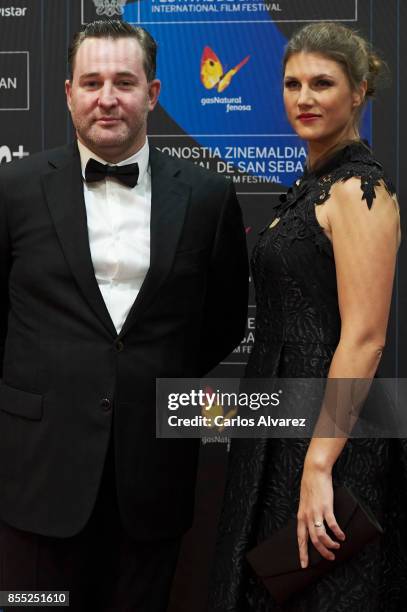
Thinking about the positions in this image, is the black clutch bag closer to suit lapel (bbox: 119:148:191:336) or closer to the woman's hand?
the woman's hand

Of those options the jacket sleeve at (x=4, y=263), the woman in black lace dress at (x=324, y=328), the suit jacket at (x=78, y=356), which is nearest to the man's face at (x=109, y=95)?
the suit jacket at (x=78, y=356)

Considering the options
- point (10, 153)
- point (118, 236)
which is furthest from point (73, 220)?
point (10, 153)

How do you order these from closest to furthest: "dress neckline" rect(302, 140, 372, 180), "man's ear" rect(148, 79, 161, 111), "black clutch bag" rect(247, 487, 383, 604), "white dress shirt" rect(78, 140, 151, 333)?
"black clutch bag" rect(247, 487, 383, 604) → "dress neckline" rect(302, 140, 372, 180) → "white dress shirt" rect(78, 140, 151, 333) → "man's ear" rect(148, 79, 161, 111)

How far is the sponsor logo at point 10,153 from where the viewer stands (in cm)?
300

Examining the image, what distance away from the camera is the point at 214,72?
2.96 metres

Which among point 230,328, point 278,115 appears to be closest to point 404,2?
point 278,115

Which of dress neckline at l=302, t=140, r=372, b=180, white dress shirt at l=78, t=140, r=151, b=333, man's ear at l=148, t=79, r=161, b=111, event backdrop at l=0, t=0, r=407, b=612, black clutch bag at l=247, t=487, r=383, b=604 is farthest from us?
event backdrop at l=0, t=0, r=407, b=612

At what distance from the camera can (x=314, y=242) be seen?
2.01 metres

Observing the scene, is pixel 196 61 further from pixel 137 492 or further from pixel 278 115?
pixel 137 492

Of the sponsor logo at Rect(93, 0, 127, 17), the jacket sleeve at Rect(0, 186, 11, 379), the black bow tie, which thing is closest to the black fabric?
the jacket sleeve at Rect(0, 186, 11, 379)

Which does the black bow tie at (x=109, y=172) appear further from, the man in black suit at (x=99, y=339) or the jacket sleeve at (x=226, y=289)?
the jacket sleeve at (x=226, y=289)

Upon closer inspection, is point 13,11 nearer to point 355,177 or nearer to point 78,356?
point 78,356

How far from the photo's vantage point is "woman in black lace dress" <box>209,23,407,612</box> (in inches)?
76.3
